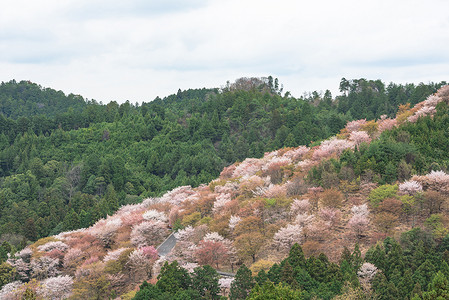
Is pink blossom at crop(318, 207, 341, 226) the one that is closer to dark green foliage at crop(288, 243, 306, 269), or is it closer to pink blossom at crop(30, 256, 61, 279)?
dark green foliage at crop(288, 243, 306, 269)

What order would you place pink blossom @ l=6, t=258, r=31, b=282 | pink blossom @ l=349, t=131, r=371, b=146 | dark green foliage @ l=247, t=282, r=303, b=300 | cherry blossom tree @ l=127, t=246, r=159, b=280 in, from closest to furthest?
dark green foliage @ l=247, t=282, r=303, b=300
cherry blossom tree @ l=127, t=246, r=159, b=280
pink blossom @ l=6, t=258, r=31, b=282
pink blossom @ l=349, t=131, r=371, b=146

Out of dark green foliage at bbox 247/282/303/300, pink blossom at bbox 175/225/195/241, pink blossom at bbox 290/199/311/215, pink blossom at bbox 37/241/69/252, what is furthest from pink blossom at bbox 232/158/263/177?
dark green foliage at bbox 247/282/303/300

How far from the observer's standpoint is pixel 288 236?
105ft

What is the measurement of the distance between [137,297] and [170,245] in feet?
40.9

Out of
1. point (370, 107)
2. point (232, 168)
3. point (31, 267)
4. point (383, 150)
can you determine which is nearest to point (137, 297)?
point (31, 267)

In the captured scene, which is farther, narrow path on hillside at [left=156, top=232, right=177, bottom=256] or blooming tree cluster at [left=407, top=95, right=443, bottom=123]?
blooming tree cluster at [left=407, top=95, right=443, bottom=123]

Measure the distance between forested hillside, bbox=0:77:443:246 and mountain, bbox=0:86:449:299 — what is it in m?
17.1

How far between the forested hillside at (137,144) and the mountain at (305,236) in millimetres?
17050

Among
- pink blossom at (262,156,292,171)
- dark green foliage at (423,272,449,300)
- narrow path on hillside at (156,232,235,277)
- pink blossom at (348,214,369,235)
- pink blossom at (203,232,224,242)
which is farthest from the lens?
pink blossom at (262,156,292,171)

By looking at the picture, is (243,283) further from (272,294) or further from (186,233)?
(186,233)

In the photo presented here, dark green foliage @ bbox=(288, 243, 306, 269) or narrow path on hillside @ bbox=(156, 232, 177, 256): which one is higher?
dark green foliage @ bbox=(288, 243, 306, 269)

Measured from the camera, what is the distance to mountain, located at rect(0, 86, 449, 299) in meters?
26.8

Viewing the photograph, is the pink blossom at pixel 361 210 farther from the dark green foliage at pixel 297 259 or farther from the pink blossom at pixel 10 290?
the pink blossom at pixel 10 290

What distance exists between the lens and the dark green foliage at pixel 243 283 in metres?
26.6
